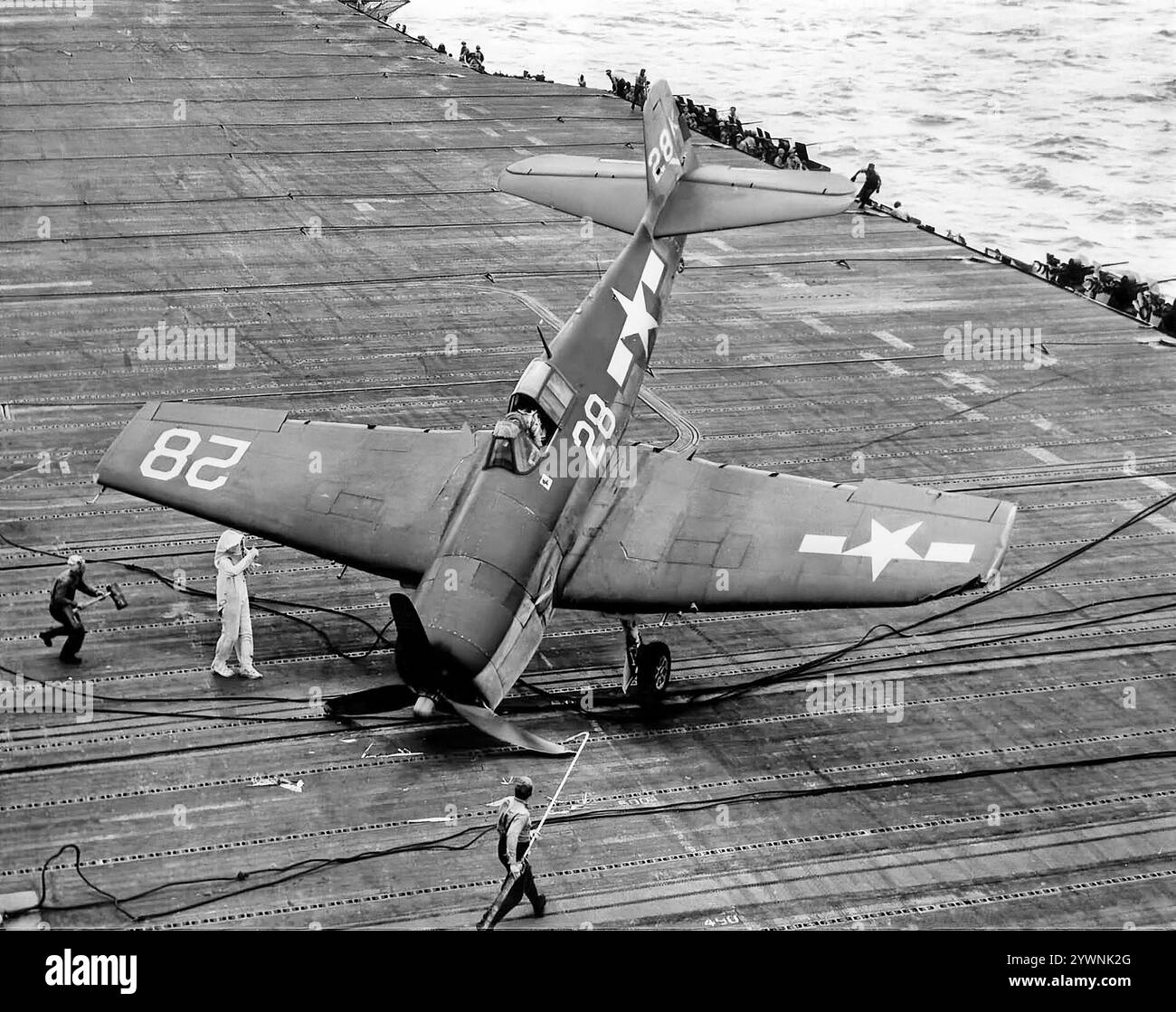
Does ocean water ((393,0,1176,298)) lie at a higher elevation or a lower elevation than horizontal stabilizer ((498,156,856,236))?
lower

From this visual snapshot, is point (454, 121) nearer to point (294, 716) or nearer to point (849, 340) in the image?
point (849, 340)

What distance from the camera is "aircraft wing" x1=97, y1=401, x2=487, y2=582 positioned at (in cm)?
1770

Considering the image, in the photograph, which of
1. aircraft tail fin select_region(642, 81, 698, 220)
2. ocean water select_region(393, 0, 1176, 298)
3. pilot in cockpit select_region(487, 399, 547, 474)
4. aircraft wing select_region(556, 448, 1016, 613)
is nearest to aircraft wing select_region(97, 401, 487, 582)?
pilot in cockpit select_region(487, 399, 547, 474)

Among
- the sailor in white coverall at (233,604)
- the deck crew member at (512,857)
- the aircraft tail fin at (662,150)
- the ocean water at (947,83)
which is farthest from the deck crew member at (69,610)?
the ocean water at (947,83)

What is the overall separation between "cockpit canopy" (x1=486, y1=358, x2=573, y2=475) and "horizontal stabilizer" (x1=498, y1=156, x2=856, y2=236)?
5862 millimetres

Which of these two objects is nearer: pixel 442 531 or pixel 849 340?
pixel 442 531

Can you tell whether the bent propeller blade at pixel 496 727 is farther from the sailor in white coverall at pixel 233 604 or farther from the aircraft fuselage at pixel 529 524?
the sailor in white coverall at pixel 233 604

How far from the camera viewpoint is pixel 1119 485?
23.9m

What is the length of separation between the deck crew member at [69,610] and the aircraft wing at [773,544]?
17.8ft

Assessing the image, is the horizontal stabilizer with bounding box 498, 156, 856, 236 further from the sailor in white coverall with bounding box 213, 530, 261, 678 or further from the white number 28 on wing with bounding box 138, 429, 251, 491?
the sailor in white coverall with bounding box 213, 530, 261, 678

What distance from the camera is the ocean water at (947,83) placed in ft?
200

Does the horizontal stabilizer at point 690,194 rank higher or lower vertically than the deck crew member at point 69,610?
higher

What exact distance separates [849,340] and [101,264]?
50.2 ft

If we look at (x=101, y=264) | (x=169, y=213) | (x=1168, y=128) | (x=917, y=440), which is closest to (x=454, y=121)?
(x=169, y=213)
